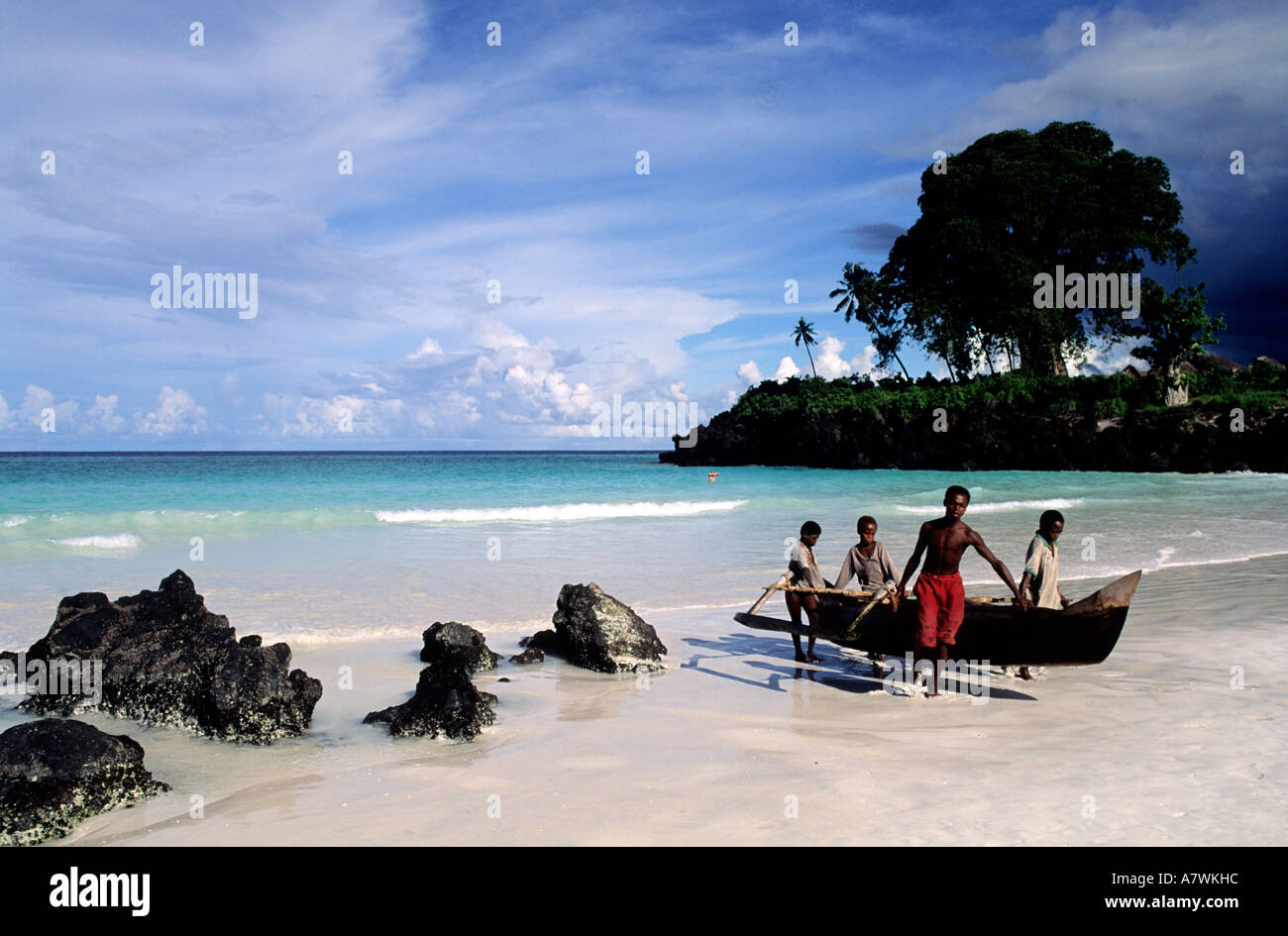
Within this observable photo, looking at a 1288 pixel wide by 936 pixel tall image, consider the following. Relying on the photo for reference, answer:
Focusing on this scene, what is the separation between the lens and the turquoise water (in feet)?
38.2

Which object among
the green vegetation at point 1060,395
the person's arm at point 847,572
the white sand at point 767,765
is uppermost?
the green vegetation at point 1060,395

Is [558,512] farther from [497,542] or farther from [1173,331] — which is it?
[1173,331]

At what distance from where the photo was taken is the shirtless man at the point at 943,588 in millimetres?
6867

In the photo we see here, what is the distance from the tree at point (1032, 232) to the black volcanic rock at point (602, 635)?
49067 mm

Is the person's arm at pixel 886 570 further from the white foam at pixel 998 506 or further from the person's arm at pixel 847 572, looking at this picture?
the white foam at pixel 998 506

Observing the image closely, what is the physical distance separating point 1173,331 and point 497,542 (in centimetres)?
4522

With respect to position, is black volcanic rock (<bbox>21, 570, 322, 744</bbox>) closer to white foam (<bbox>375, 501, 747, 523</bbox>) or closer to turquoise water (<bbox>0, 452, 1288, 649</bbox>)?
turquoise water (<bbox>0, 452, 1288, 649</bbox>)

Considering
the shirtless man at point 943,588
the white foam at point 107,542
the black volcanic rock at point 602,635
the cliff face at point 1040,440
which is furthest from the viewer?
the cliff face at point 1040,440

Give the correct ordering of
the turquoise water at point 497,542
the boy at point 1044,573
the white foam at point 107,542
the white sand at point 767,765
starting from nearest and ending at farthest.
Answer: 1. the white sand at point 767,765
2. the boy at point 1044,573
3. the turquoise water at point 497,542
4. the white foam at point 107,542

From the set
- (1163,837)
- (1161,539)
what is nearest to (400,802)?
(1163,837)

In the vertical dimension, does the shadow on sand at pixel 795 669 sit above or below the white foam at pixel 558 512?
below

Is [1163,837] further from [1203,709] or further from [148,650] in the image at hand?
[148,650]

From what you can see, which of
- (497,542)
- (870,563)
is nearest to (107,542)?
(497,542)

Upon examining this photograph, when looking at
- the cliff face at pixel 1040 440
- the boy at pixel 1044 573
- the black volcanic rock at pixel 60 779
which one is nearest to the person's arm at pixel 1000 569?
the boy at pixel 1044 573
